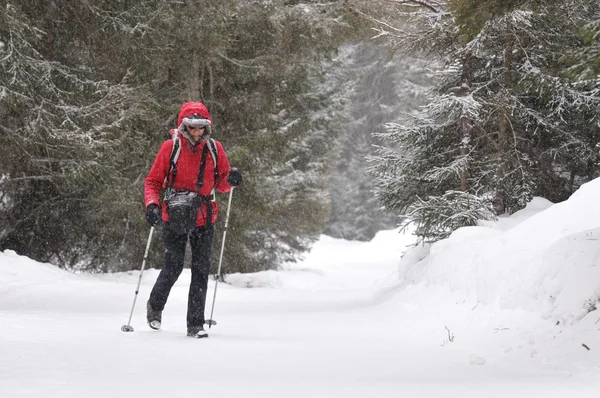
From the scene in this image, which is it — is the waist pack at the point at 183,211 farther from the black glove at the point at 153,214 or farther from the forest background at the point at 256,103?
the forest background at the point at 256,103

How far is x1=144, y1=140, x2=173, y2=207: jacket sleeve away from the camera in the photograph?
6.57 m

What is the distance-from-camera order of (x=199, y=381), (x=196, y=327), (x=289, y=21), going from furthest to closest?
1. (x=289, y=21)
2. (x=196, y=327)
3. (x=199, y=381)

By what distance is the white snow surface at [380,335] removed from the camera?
4191 mm

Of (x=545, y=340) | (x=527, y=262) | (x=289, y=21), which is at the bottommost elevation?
(x=545, y=340)

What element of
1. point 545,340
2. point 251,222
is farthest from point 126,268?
point 545,340

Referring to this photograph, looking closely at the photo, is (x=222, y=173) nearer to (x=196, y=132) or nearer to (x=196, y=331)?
(x=196, y=132)

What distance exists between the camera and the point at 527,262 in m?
7.00

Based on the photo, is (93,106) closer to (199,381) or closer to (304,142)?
(199,381)

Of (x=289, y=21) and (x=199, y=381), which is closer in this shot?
(x=199, y=381)

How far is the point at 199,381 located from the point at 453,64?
8.24 metres

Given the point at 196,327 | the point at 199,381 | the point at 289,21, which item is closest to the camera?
the point at 199,381

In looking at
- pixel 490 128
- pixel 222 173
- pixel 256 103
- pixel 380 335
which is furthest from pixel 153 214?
pixel 256 103

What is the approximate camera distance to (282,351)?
5.73 meters

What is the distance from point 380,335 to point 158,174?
2746 mm
